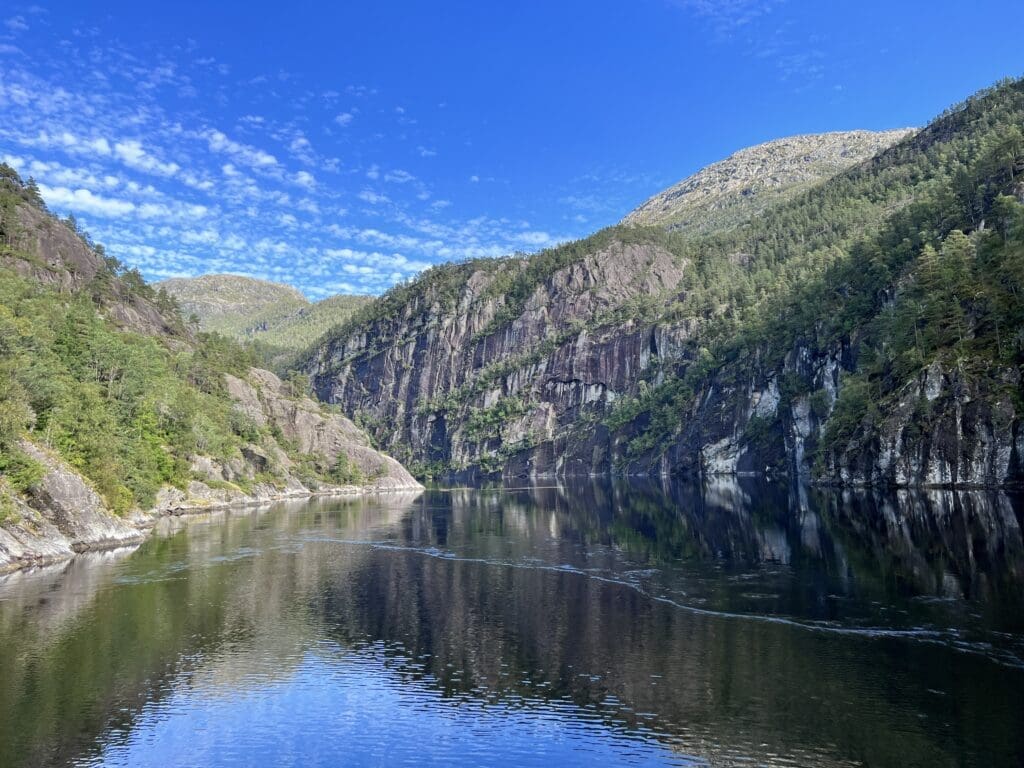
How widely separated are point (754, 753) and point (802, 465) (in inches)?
4721

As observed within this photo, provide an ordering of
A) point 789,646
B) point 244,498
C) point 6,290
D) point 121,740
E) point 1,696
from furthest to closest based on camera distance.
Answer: point 244,498, point 6,290, point 789,646, point 1,696, point 121,740

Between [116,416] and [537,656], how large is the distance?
7607 cm

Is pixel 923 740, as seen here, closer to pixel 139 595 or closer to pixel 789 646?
pixel 789 646

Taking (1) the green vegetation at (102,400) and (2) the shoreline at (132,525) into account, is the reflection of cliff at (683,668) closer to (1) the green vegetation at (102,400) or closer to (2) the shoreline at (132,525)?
(2) the shoreline at (132,525)

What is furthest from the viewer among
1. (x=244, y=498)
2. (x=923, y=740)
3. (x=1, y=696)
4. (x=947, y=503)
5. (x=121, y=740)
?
(x=244, y=498)

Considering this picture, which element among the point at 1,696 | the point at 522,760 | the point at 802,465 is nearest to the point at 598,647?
the point at 522,760

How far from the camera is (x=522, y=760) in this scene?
18.0 meters

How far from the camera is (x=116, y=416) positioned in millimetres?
82938

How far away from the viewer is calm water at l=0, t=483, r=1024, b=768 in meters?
18.5

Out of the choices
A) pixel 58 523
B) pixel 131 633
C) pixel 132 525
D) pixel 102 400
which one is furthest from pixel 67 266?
pixel 131 633

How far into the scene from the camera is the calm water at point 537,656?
18547 millimetres

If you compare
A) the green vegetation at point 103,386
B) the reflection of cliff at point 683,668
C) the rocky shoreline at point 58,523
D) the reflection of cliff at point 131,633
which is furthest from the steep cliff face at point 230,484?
the reflection of cliff at point 683,668

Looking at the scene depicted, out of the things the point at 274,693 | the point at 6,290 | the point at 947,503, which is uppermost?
the point at 6,290

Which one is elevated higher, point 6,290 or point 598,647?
point 6,290
